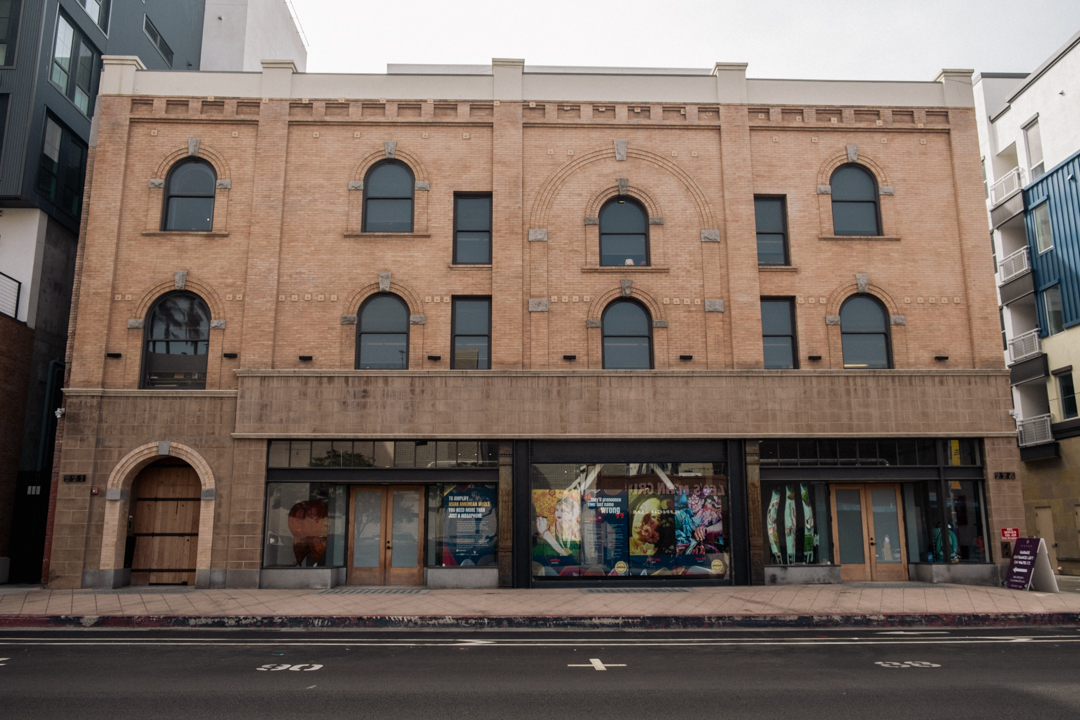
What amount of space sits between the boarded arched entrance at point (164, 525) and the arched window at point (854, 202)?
56.2ft

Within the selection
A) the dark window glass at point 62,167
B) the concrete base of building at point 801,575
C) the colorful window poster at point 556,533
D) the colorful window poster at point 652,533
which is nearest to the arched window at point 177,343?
the dark window glass at point 62,167

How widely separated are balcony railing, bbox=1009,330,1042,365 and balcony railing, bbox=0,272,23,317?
3139 cm

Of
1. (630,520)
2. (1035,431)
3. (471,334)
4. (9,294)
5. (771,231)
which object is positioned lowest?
(630,520)

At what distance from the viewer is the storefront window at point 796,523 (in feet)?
60.5

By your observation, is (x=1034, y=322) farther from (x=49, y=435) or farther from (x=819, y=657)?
(x=49, y=435)

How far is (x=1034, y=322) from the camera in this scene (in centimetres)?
2894

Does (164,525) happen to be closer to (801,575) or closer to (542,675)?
(542,675)

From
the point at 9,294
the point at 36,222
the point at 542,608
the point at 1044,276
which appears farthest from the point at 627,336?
the point at 1044,276

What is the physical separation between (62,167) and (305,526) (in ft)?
41.7

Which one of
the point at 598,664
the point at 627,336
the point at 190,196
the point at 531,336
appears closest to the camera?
the point at 598,664

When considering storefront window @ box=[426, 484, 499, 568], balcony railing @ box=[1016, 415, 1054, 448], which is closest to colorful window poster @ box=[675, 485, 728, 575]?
storefront window @ box=[426, 484, 499, 568]

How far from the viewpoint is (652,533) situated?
719 inches

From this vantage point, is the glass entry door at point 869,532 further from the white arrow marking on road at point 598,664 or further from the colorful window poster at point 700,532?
the white arrow marking on road at point 598,664

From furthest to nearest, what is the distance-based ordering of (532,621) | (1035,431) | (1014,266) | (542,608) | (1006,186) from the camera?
(1006,186) < (1014,266) < (1035,431) < (542,608) < (532,621)
